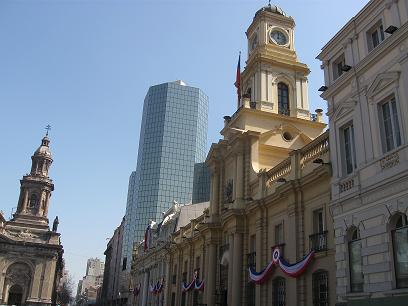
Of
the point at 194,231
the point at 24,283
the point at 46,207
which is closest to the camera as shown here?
the point at 194,231

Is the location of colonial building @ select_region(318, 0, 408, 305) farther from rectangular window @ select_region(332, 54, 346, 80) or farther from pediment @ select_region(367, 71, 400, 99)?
rectangular window @ select_region(332, 54, 346, 80)

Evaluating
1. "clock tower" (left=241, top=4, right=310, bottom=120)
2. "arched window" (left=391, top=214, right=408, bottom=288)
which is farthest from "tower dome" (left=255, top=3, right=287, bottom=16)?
"arched window" (left=391, top=214, right=408, bottom=288)

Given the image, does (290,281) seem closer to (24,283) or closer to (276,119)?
(276,119)

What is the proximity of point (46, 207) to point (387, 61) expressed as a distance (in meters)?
77.9

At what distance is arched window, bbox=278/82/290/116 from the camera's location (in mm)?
35531

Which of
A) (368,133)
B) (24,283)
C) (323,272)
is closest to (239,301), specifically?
(323,272)

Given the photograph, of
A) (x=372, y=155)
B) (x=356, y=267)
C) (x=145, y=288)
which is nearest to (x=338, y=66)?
(x=372, y=155)

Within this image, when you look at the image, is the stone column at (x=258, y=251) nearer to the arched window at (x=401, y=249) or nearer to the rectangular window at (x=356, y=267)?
the rectangular window at (x=356, y=267)

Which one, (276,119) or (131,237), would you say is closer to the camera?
(276,119)

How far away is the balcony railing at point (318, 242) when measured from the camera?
67.7 feet

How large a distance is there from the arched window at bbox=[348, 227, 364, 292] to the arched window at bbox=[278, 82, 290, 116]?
2016 centimetres

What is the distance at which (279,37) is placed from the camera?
3884 centimetres

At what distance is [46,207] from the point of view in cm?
8394

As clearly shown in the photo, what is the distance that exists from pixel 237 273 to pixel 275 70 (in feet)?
54.6
